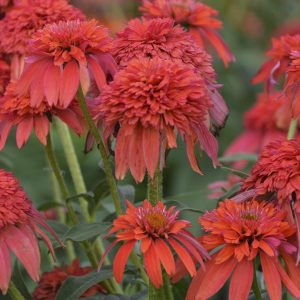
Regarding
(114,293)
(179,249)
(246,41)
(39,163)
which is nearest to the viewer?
(179,249)

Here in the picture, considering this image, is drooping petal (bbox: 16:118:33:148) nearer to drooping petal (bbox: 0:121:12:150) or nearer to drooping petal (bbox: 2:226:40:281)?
drooping petal (bbox: 0:121:12:150)

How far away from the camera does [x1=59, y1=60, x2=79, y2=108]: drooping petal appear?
1037 mm

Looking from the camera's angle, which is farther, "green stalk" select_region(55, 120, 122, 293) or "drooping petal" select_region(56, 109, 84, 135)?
"green stalk" select_region(55, 120, 122, 293)

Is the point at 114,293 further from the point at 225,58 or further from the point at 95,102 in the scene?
the point at 225,58

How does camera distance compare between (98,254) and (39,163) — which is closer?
(98,254)

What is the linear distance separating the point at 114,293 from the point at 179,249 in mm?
289

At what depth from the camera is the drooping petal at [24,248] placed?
1.04 m

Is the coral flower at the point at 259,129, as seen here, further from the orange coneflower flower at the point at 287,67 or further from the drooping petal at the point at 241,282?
the drooping petal at the point at 241,282

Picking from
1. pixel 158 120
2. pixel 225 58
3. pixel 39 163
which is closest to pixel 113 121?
pixel 158 120

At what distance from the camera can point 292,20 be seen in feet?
10.5

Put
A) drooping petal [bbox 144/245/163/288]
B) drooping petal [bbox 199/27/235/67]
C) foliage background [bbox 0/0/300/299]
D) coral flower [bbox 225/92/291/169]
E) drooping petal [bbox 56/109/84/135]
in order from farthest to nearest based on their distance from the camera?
foliage background [bbox 0/0/300/299], coral flower [bbox 225/92/291/169], drooping petal [bbox 199/27/235/67], drooping petal [bbox 56/109/84/135], drooping petal [bbox 144/245/163/288]

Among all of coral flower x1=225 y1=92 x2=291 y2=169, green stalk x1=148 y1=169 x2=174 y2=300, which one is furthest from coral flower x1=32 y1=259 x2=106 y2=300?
coral flower x1=225 y1=92 x2=291 y2=169

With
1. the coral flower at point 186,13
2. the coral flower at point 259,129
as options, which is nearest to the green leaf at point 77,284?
the coral flower at point 186,13

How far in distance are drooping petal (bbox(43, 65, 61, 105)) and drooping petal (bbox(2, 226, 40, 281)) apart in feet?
0.48
